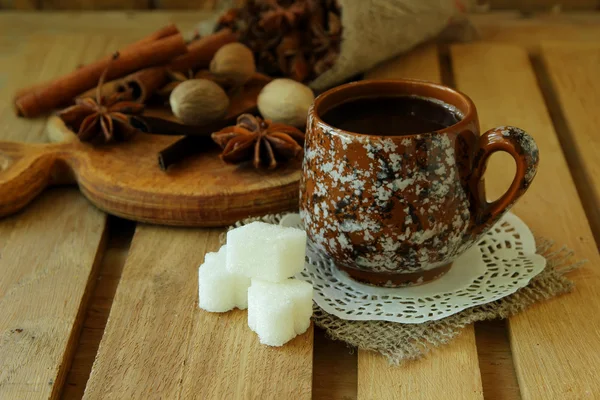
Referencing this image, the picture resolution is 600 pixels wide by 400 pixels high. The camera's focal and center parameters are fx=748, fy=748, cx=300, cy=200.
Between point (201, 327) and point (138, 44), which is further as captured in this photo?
point (138, 44)

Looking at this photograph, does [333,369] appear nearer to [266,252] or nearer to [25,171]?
[266,252]

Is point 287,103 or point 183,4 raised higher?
point 287,103

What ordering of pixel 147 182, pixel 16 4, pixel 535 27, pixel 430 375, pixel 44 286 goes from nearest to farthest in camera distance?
pixel 430 375 < pixel 44 286 < pixel 147 182 < pixel 535 27 < pixel 16 4

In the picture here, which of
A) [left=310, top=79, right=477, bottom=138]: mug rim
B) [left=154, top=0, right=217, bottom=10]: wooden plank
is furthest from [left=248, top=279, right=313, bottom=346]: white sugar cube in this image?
[left=154, top=0, right=217, bottom=10]: wooden plank

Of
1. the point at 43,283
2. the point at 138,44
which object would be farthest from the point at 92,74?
the point at 43,283

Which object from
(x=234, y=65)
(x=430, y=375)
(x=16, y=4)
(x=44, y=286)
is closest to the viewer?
(x=430, y=375)

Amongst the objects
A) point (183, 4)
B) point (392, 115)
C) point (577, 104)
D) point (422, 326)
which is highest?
point (392, 115)
